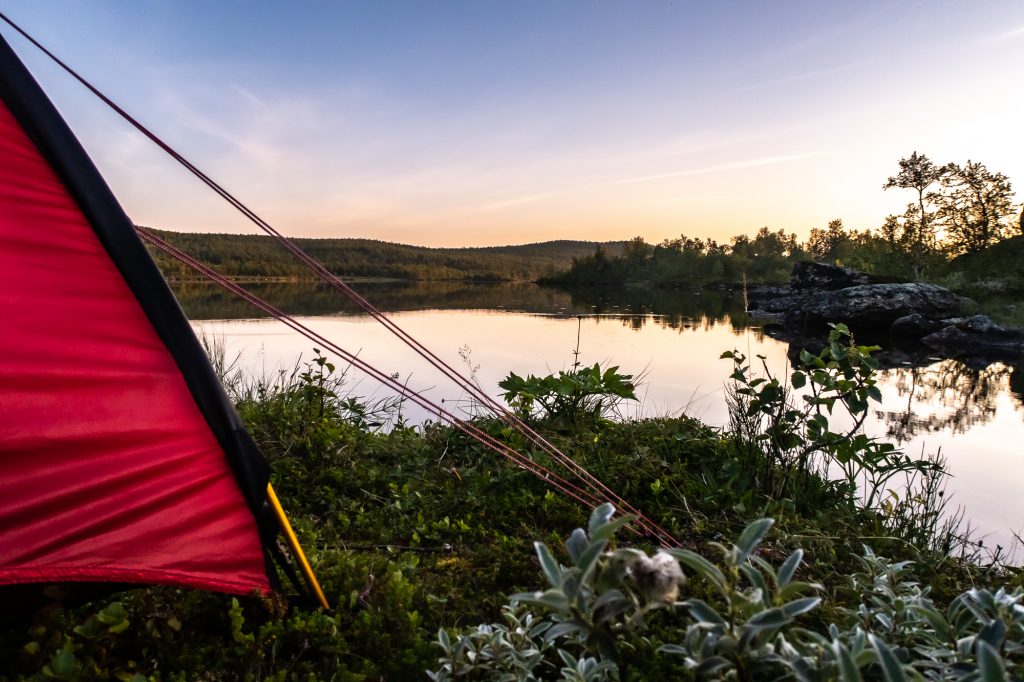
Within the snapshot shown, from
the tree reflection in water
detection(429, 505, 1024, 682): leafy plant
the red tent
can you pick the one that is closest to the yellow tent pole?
the red tent

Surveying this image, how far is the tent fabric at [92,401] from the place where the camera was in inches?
66.6

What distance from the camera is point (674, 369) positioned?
1034 cm

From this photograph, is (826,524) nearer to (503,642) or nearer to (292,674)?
(503,642)

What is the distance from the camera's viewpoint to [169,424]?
1892 mm

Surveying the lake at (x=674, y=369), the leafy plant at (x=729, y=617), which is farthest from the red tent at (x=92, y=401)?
the lake at (x=674, y=369)

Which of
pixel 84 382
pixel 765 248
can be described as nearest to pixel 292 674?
pixel 84 382

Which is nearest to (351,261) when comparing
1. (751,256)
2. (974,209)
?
(751,256)

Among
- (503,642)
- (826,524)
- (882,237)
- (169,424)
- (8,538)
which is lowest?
(826,524)

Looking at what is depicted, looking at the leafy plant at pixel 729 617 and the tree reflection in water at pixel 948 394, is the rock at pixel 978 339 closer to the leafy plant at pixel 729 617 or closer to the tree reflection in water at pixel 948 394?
the tree reflection in water at pixel 948 394

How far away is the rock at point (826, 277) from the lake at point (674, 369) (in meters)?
3.84

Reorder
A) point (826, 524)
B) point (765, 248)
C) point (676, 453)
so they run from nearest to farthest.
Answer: point (826, 524) < point (676, 453) < point (765, 248)

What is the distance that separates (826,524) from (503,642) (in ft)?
8.25

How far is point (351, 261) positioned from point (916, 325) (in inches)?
2220

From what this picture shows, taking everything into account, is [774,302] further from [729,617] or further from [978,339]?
[729,617]
